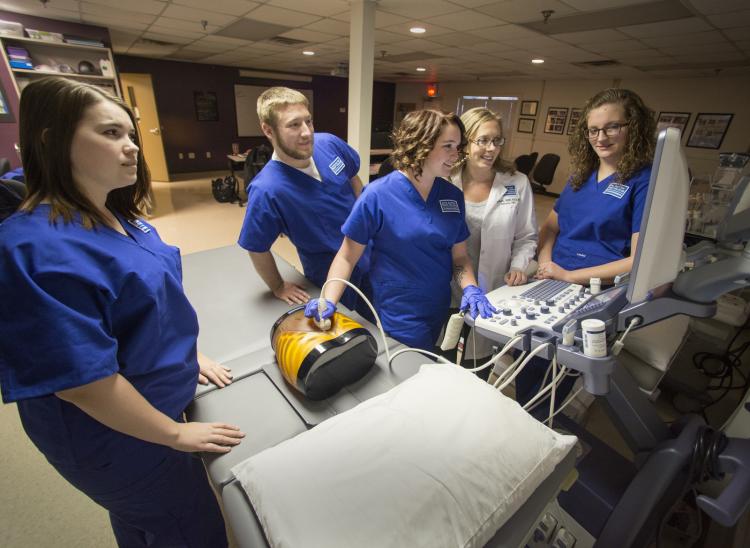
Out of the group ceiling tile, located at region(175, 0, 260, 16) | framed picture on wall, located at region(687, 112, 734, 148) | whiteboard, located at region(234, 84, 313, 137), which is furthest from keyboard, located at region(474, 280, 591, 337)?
Result: whiteboard, located at region(234, 84, 313, 137)

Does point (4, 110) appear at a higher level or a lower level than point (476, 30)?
lower

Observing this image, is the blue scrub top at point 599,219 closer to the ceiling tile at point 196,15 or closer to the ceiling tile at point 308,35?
the ceiling tile at point 196,15

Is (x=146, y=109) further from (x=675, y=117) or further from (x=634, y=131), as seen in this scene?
(x=675, y=117)

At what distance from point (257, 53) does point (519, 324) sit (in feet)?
23.1

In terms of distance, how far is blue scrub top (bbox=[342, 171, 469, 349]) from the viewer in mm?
1248

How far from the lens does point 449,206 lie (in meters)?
1.32

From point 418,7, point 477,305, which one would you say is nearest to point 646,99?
point 418,7

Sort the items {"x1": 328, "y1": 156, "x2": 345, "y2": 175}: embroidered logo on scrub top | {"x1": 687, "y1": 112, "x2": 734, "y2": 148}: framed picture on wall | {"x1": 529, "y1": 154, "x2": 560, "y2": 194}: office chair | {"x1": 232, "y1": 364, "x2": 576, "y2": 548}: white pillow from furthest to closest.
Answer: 1. {"x1": 529, "y1": 154, "x2": 560, "y2": 194}: office chair
2. {"x1": 687, "y1": 112, "x2": 734, "y2": 148}: framed picture on wall
3. {"x1": 328, "y1": 156, "x2": 345, "y2": 175}: embroidered logo on scrub top
4. {"x1": 232, "y1": 364, "x2": 576, "y2": 548}: white pillow

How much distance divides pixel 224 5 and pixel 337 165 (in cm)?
297

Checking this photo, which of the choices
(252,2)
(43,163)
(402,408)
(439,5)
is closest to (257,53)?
(252,2)

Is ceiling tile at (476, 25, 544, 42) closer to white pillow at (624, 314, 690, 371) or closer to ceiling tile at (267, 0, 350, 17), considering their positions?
ceiling tile at (267, 0, 350, 17)

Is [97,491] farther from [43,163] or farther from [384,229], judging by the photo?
[384,229]

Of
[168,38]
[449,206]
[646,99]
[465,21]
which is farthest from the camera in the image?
[646,99]

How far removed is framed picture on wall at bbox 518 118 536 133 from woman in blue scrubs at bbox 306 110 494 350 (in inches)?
303
